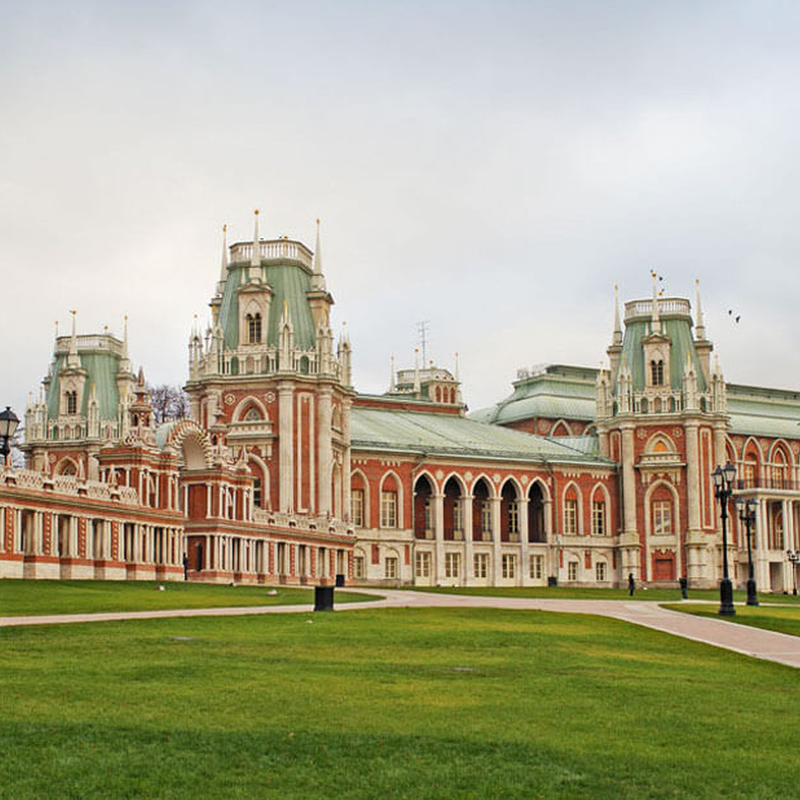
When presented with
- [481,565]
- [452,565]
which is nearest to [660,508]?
[481,565]

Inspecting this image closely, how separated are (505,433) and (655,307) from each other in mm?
15628

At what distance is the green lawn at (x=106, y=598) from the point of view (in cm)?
3219

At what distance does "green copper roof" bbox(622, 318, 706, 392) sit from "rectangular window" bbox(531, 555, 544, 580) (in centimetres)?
1557

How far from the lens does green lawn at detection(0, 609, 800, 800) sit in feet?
41.0

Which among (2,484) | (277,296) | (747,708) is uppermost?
(277,296)

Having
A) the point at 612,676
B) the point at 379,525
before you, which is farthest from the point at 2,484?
the point at 379,525

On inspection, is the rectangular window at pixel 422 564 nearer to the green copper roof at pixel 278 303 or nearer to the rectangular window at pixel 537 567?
the rectangular window at pixel 537 567

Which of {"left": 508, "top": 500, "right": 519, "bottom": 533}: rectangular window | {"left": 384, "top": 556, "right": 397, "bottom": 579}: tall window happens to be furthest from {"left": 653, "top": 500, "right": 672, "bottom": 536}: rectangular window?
{"left": 384, "top": 556, "right": 397, "bottom": 579}: tall window

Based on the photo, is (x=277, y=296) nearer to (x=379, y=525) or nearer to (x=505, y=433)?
(x=379, y=525)

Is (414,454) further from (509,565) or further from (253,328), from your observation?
(253,328)

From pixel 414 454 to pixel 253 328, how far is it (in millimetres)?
16363

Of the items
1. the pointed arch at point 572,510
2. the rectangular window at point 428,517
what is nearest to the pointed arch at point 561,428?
the pointed arch at point 572,510

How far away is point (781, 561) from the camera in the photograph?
341 ft

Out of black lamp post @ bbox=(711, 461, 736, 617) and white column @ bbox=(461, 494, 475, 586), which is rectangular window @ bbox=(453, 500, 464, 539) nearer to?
white column @ bbox=(461, 494, 475, 586)
